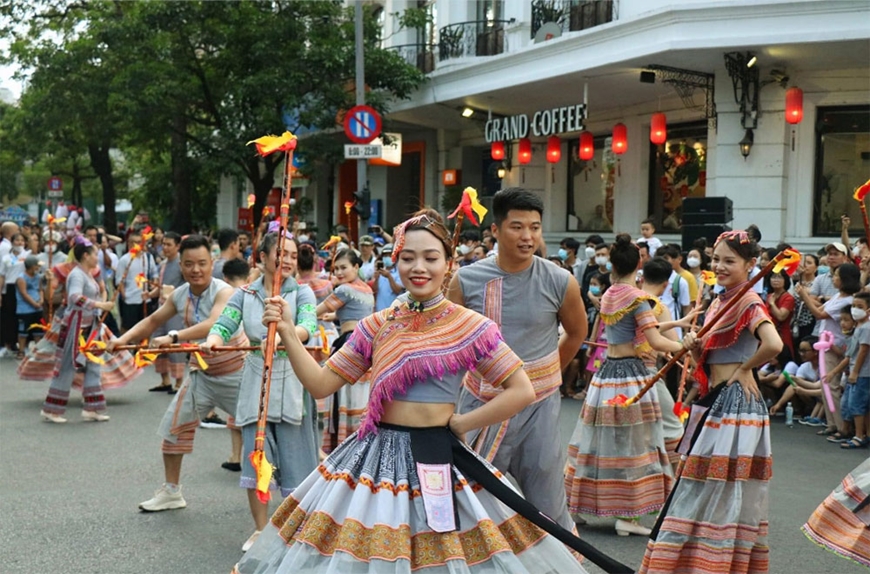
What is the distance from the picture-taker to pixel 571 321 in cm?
531

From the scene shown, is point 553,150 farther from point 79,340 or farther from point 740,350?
point 740,350

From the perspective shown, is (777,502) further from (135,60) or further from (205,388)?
(135,60)

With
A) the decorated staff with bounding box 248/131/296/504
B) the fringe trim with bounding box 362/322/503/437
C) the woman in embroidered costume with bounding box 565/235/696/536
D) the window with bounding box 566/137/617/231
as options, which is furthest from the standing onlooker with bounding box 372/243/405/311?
the fringe trim with bounding box 362/322/503/437

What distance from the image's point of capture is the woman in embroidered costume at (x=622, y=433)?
6.99 m

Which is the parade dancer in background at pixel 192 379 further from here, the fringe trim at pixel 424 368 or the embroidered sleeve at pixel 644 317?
the fringe trim at pixel 424 368

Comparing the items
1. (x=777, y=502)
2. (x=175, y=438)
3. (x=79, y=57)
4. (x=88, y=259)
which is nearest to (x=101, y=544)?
(x=175, y=438)

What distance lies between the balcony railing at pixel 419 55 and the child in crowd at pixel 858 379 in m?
14.4

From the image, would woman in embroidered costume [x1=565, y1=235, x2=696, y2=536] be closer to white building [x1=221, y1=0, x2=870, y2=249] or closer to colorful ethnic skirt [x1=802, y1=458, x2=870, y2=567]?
colorful ethnic skirt [x1=802, y1=458, x2=870, y2=567]

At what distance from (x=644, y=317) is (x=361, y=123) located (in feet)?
35.0

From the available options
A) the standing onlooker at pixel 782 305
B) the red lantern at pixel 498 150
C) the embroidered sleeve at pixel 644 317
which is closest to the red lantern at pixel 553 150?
the red lantern at pixel 498 150

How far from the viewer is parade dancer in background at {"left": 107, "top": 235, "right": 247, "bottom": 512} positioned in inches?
280

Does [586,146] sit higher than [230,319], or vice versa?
[586,146]

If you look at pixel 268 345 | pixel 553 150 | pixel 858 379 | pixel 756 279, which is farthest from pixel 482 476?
pixel 553 150

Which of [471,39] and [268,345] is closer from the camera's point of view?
[268,345]
